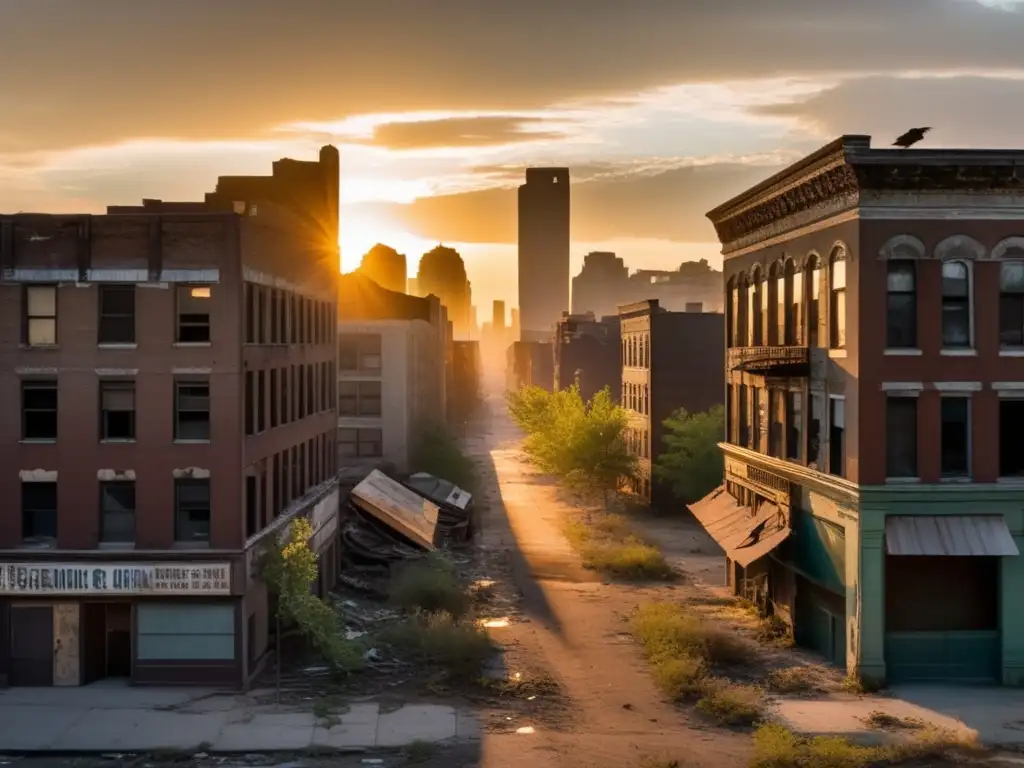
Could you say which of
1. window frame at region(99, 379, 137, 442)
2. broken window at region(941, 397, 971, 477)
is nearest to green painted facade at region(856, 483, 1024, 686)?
broken window at region(941, 397, 971, 477)

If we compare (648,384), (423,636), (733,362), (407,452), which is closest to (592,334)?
(648,384)

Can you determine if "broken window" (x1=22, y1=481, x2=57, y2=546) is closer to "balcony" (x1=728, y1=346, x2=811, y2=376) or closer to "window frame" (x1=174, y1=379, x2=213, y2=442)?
"window frame" (x1=174, y1=379, x2=213, y2=442)

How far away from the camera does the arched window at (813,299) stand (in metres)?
30.5

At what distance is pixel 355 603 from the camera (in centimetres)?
3712

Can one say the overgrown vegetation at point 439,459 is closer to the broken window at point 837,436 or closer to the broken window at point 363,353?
the broken window at point 363,353

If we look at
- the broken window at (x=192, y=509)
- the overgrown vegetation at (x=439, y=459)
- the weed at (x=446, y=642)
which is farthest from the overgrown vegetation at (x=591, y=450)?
the broken window at (x=192, y=509)

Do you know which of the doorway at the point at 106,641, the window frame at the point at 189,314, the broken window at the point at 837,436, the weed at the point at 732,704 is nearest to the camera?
the weed at the point at 732,704

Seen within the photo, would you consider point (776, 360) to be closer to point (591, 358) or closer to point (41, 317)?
point (41, 317)

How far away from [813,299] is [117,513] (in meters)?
21.1

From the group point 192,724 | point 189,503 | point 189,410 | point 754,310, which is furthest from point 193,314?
point 754,310

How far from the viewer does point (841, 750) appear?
2128cm

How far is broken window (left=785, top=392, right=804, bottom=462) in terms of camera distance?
32062mm

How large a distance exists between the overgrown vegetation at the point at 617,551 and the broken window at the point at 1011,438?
17.3 metres

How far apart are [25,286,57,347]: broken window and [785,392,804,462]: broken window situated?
22210 millimetres
